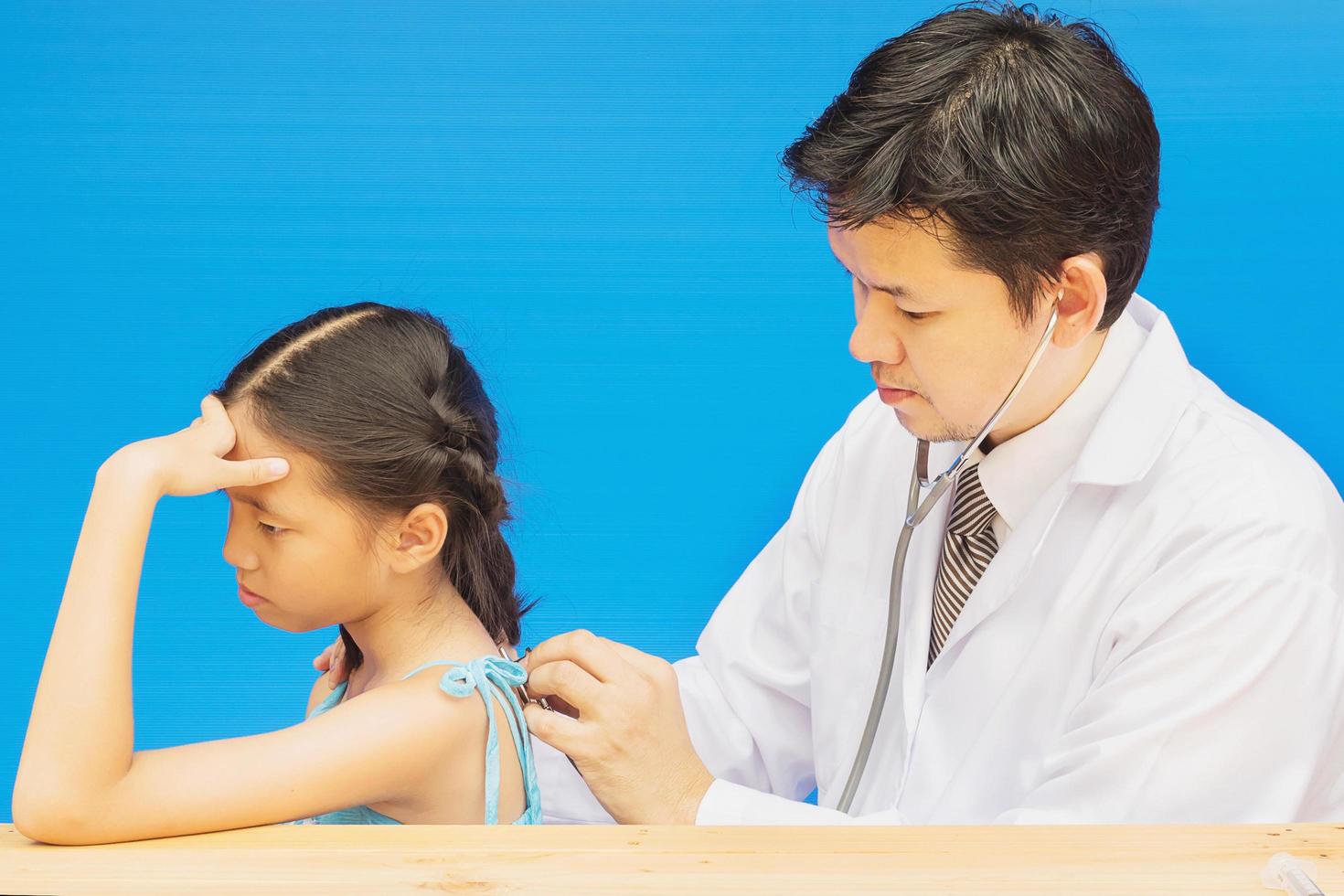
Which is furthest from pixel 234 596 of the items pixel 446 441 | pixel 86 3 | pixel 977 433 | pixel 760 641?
pixel 977 433

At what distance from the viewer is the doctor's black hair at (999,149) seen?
4.36 ft

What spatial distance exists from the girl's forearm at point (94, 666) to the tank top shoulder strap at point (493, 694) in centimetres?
29

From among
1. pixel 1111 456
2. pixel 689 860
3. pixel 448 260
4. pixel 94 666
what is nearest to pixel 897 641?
pixel 1111 456

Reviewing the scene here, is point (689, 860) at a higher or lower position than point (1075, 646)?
lower

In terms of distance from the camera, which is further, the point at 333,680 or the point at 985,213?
the point at 333,680

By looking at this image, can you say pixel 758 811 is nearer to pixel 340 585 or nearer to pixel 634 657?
pixel 634 657

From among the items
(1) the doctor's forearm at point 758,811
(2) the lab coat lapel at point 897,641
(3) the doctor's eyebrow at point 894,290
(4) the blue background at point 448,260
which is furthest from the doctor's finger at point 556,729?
(4) the blue background at point 448,260

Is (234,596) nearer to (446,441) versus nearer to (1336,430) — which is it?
(446,441)

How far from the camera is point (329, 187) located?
2.65 metres

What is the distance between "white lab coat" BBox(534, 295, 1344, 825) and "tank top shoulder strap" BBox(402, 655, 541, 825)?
194mm

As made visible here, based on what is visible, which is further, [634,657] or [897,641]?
[897,641]

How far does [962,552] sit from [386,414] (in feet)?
2.17

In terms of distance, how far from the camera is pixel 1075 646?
1421 mm

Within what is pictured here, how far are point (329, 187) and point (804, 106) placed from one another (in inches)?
35.7
